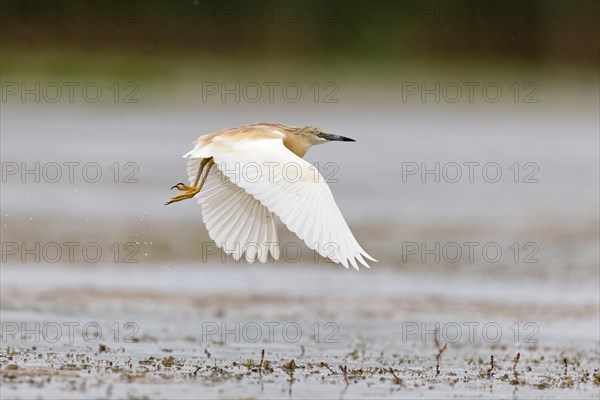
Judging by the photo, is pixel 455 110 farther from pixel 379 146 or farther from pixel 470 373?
pixel 470 373

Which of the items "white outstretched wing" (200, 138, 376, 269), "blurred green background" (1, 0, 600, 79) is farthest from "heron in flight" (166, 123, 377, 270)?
"blurred green background" (1, 0, 600, 79)

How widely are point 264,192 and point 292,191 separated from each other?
0.17 m

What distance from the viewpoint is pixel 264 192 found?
7.77 metres

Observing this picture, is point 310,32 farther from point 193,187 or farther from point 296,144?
point 193,187

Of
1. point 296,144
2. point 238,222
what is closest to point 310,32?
point 296,144

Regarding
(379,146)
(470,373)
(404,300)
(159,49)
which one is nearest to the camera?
(470,373)

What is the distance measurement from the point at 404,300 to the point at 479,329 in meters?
1.31

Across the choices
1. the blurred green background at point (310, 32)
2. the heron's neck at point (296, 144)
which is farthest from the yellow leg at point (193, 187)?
the blurred green background at point (310, 32)

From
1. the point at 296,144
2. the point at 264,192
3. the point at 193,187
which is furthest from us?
the point at 296,144

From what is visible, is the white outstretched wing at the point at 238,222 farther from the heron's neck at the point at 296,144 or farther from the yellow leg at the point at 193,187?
the heron's neck at the point at 296,144

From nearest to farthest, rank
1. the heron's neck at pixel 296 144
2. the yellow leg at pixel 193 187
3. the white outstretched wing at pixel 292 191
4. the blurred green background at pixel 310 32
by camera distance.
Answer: the white outstretched wing at pixel 292 191 → the yellow leg at pixel 193 187 → the heron's neck at pixel 296 144 → the blurred green background at pixel 310 32

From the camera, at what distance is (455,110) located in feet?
109

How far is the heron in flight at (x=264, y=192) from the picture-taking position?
754cm

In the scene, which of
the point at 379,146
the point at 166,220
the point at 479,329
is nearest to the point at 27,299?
the point at 479,329
